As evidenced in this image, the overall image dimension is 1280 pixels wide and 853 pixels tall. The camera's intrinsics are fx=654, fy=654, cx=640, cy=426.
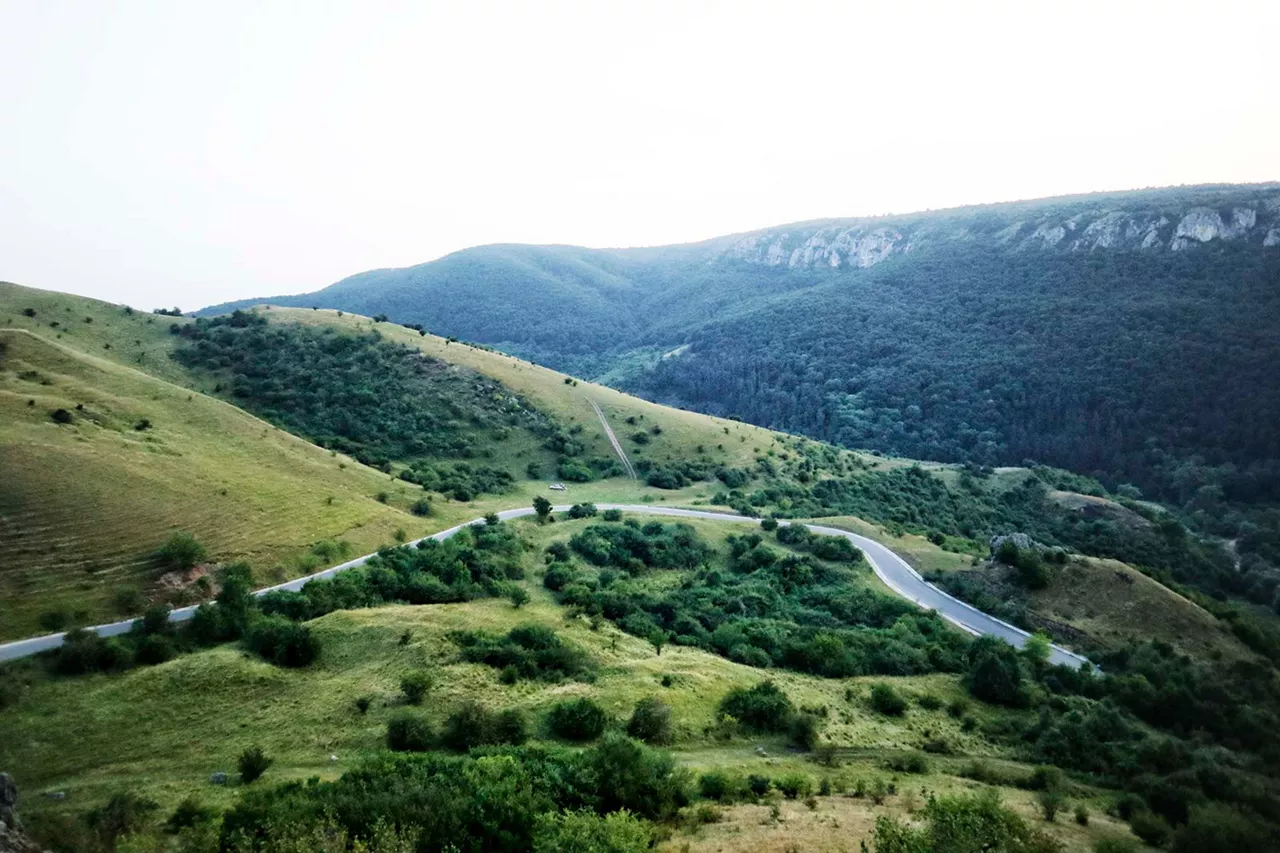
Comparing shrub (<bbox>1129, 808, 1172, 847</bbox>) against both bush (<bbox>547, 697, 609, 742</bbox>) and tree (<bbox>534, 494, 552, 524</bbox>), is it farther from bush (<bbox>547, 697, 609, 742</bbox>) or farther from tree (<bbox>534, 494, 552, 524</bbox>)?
tree (<bbox>534, 494, 552, 524</bbox>)

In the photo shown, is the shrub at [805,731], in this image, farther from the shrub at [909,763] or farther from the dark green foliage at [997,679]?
the dark green foliage at [997,679]

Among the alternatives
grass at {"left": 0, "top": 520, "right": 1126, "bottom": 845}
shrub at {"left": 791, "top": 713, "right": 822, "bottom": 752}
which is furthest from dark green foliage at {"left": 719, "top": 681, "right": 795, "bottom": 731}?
grass at {"left": 0, "top": 520, "right": 1126, "bottom": 845}

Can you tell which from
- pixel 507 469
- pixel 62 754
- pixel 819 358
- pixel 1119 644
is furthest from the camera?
pixel 819 358

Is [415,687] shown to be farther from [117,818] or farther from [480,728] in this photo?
[117,818]

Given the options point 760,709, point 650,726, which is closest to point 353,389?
point 650,726

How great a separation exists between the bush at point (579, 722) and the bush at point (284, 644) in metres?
11.2

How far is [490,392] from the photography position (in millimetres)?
83625

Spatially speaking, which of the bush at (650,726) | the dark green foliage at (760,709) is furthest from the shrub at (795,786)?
the dark green foliage at (760,709)

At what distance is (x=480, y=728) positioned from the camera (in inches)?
915

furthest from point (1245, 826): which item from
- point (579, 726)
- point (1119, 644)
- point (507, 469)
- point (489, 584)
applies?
point (507, 469)

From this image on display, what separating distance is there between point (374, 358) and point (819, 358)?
366 feet

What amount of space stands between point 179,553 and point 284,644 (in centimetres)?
1056

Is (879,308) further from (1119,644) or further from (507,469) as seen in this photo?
(1119,644)

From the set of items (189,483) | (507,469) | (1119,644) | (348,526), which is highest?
(189,483)
